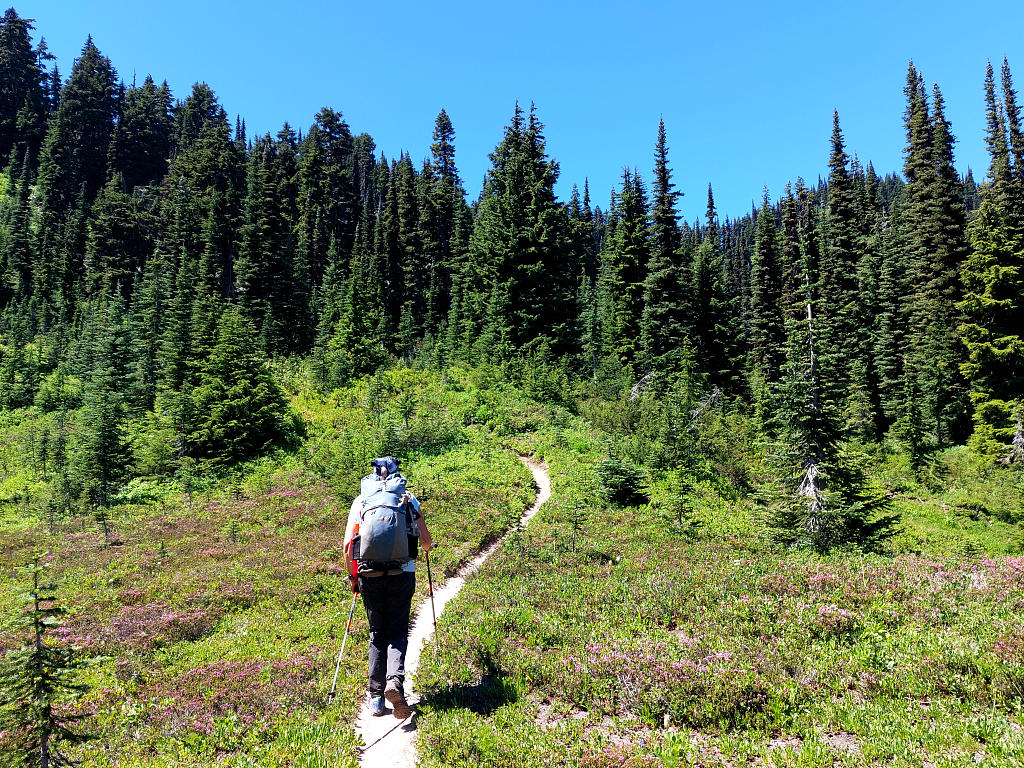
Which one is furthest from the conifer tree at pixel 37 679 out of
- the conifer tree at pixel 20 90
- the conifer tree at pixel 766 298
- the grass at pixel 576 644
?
the conifer tree at pixel 20 90

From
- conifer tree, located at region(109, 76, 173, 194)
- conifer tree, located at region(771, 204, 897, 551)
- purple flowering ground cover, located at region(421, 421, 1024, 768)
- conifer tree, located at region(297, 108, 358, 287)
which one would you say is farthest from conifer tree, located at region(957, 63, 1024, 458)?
conifer tree, located at region(109, 76, 173, 194)

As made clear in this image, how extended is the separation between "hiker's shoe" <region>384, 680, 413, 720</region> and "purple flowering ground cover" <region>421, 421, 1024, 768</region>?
1.12ft

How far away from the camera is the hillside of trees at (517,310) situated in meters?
27.3

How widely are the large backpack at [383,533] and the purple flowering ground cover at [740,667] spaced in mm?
1901

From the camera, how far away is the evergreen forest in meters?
5.74

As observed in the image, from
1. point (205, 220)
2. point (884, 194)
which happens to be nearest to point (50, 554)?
point (205, 220)

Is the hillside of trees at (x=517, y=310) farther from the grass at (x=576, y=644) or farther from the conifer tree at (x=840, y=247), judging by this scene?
the grass at (x=576, y=644)

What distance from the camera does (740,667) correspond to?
6.05 meters

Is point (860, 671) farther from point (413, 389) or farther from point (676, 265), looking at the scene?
point (676, 265)

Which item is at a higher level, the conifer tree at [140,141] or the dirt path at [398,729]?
the conifer tree at [140,141]

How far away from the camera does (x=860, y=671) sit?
573cm

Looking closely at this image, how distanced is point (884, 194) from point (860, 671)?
18107 cm

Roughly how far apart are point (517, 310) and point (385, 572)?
33.1m

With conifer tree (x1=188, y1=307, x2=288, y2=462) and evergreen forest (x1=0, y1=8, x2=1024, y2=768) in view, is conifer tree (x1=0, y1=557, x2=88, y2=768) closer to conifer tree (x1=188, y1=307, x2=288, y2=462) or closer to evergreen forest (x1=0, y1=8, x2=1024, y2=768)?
evergreen forest (x1=0, y1=8, x2=1024, y2=768)
